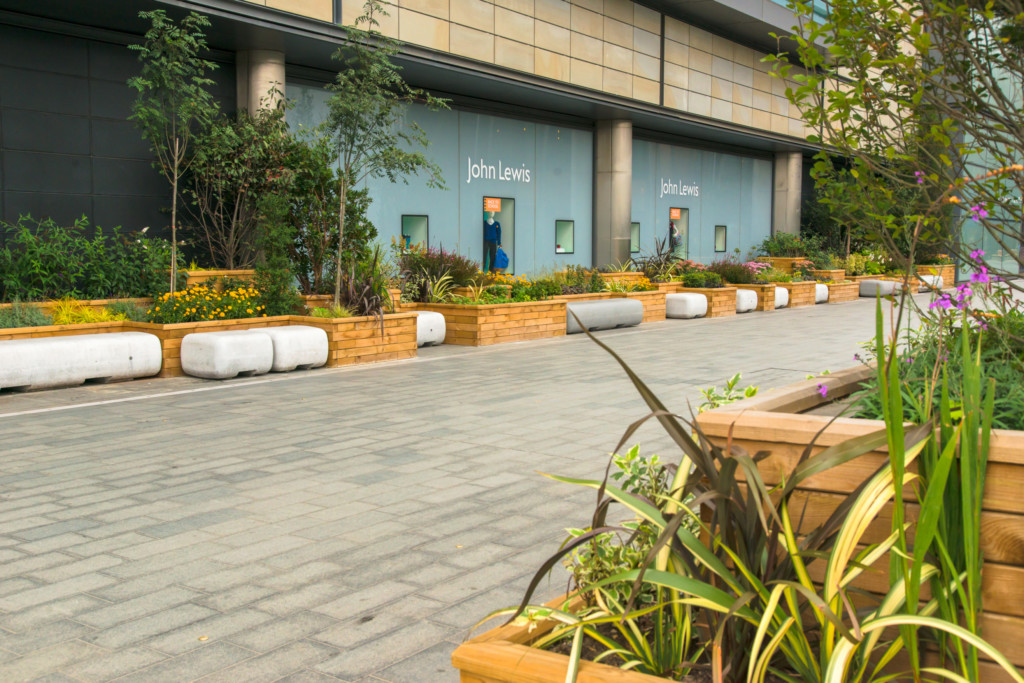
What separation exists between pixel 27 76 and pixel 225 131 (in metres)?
2.67

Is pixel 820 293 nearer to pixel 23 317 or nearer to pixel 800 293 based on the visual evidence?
pixel 800 293

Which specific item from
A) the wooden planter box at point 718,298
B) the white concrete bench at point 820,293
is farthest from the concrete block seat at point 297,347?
the white concrete bench at point 820,293

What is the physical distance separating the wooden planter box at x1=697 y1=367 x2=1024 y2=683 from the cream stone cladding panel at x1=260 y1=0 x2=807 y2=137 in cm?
1172

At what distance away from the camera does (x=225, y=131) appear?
13758 mm

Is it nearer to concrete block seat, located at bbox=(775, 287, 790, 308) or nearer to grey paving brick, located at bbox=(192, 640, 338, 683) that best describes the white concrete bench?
concrete block seat, located at bbox=(775, 287, 790, 308)

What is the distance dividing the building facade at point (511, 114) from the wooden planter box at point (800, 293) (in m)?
3.85

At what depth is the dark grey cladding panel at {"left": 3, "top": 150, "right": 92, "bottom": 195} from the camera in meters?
13.0

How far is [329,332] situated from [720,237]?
821 inches

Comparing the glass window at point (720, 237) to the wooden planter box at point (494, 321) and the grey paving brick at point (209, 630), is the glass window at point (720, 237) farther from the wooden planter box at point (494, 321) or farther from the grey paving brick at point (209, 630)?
the grey paving brick at point (209, 630)

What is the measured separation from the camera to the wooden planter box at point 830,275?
95.7 ft

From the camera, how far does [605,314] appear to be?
18.2 meters

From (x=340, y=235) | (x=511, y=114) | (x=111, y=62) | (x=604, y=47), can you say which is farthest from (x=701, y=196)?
(x=111, y=62)

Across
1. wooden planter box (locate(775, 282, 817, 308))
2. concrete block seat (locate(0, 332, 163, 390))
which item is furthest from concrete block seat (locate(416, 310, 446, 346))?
wooden planter box (locate(775, 282, 817, 308))

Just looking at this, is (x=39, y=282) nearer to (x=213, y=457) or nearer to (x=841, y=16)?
(x=213, y=457)
